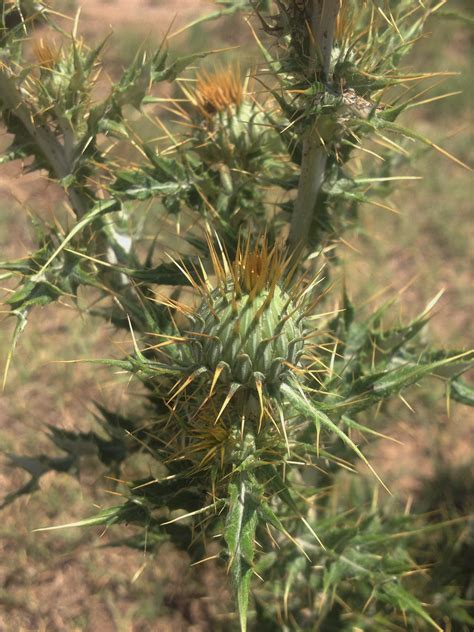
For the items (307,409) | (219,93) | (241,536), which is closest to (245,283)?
(307,409)

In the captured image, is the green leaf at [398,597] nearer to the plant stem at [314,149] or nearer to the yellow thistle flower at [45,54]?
the plant stem at [314,149]

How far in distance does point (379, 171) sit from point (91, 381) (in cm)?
237

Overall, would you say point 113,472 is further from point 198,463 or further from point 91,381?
point 91,381

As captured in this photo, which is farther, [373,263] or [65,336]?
[373,263]

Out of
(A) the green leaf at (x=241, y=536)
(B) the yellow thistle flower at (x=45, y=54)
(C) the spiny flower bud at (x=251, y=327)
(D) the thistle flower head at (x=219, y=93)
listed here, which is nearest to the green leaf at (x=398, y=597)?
(A) the green leaf at (x=241, y=536)

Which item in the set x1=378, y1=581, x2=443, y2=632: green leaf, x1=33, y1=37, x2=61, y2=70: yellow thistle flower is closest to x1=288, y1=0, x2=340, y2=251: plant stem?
x1=33, y1=37, x2=61, y2=70: yellow thistle flower

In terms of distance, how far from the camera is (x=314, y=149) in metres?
1.92

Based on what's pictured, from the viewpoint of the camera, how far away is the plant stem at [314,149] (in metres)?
1.66

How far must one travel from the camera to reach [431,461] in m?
4.06

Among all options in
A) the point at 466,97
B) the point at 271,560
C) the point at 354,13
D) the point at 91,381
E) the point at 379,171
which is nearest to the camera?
the point at 354,13

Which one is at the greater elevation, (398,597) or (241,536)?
(241,536)

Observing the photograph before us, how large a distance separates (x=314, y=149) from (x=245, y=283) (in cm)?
50

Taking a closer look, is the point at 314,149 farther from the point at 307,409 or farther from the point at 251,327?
the point at 307,409

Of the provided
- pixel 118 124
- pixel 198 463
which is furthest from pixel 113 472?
pixel 118 124
